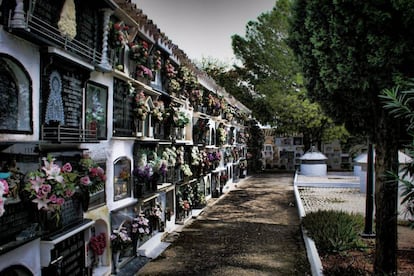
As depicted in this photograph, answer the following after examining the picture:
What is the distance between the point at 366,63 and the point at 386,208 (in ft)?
9.91

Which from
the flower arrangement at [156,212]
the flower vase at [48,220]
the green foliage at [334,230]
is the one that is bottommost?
the green foliage at [334,230]

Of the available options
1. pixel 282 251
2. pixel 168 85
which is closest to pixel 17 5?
pixel 168 85

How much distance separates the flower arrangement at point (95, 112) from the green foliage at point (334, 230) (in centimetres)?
680

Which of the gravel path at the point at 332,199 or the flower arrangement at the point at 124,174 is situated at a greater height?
the flower arrangement at the point at 124,174

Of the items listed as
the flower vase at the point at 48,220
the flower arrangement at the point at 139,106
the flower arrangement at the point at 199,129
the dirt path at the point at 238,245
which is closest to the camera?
the flower vase at the point at 48,220

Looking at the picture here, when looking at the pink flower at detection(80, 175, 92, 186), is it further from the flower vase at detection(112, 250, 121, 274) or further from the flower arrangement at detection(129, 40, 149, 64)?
the flower arrangement at detection(129, 40, 149, 64)

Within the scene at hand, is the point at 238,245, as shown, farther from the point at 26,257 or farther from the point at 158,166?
the point at 26,257

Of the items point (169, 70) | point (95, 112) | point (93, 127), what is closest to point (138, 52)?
point (95, 112)

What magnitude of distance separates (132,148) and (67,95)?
3.59 meters

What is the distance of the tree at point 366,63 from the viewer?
21.0 feet

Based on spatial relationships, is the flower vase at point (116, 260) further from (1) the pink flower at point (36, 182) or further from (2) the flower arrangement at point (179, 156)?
(2) the flower arrangement at point (179, 156)

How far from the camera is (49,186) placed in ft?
18.0

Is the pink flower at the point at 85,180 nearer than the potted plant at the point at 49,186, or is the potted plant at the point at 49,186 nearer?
the potted plant at the point at 49,186

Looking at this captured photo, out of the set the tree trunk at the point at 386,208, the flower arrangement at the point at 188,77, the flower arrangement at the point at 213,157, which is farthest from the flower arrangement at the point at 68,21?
the flower arrangement at the point at 213,157
